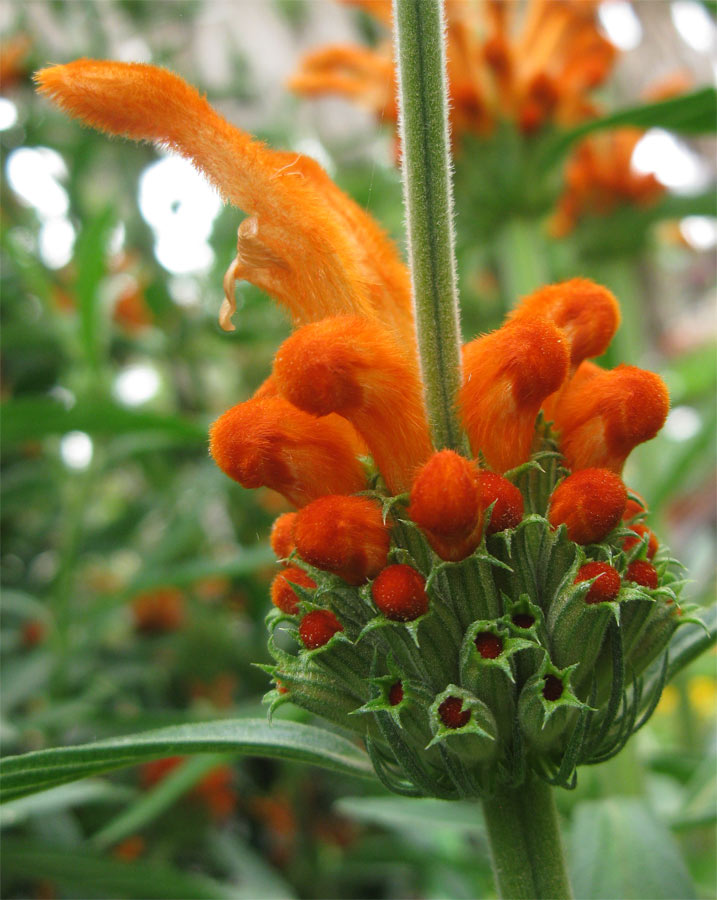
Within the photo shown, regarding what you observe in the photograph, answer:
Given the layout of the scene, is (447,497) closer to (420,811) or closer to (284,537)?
(284,537)

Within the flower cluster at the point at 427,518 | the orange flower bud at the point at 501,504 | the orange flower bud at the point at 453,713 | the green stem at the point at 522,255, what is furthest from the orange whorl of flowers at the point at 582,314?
the green stem at the point at 522,255

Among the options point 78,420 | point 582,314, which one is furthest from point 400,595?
point 78,420

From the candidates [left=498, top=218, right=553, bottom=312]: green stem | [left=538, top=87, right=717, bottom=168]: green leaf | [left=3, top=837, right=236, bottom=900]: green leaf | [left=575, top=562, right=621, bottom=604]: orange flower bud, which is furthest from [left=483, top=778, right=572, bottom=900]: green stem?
[left=498, top=218, right=553, bottom=312]: green stem

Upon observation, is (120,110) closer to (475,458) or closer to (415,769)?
(475,458)

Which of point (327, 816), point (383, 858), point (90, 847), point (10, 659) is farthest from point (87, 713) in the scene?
point (327, 816)

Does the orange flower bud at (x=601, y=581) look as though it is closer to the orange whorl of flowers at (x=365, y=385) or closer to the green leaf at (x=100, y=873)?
the orange whorl of flowers at (x=365, y=385)
